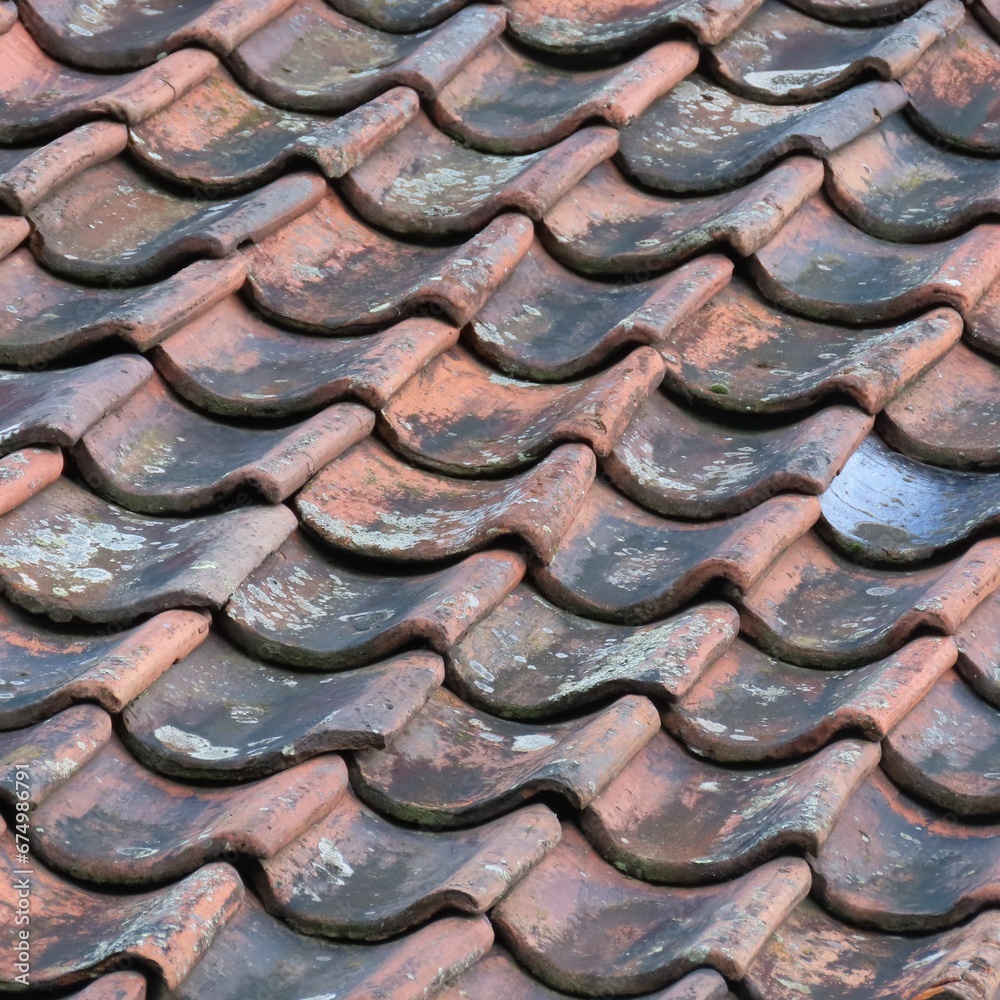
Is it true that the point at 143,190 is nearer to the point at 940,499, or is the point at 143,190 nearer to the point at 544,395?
the point at 544,395

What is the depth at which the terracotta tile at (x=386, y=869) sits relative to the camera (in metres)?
1.96

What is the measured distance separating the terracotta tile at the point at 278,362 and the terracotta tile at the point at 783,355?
1.49 ft

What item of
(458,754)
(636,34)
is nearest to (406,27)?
(636,34)

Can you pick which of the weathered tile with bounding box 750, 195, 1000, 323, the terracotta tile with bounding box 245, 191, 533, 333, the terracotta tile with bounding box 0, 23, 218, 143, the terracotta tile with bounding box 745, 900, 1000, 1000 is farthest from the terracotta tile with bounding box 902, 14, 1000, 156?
the terracotta tile with bounding box 745, 900, 1000, 1000

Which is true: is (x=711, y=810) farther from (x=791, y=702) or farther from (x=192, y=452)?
(x=192, y=452)

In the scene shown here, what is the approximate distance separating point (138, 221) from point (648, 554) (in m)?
1.29

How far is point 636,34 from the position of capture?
357cm

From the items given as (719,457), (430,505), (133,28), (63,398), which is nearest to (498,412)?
(430,505)

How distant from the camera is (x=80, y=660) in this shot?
228 cm

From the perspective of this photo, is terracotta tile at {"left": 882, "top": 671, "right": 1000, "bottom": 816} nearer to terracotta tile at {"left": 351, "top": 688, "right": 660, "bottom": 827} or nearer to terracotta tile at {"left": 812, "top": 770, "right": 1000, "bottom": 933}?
terracotta tile at {"left": 812, "top": 770, "right": 1000, "bottom": 933}

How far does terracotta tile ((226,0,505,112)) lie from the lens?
11.3 ft

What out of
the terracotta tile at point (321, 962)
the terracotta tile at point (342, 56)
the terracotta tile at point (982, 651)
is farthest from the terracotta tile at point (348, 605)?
the terracotta tile at point (342, 56)

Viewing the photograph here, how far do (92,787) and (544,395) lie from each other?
113 centimetres

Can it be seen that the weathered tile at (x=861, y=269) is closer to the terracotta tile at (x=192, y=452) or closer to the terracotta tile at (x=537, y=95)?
the terracotta tile at (x=537, y=95)
